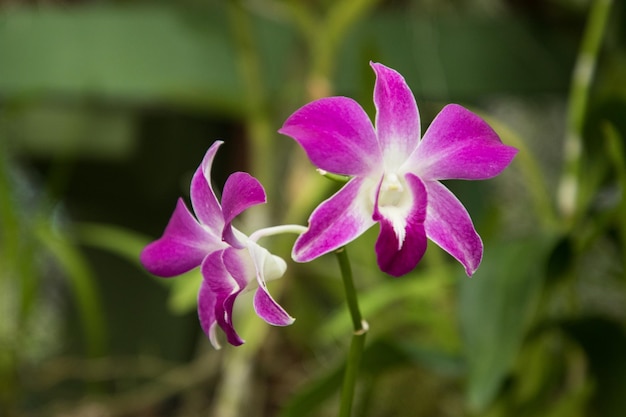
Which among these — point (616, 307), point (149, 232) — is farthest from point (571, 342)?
point (149, 232)

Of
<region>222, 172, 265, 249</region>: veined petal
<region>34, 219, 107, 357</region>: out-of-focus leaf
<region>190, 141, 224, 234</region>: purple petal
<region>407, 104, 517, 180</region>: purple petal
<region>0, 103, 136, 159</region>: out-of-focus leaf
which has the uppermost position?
<region>407, 104, 517, 180</region>: purple petal

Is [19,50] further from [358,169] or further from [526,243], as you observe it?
[358,169]

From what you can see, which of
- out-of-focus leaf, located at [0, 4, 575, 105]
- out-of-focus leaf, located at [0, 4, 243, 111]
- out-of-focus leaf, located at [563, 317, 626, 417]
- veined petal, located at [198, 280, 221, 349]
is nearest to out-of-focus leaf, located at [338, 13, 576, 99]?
out-of-focus leaf, located at [0, 4, 575, 105]

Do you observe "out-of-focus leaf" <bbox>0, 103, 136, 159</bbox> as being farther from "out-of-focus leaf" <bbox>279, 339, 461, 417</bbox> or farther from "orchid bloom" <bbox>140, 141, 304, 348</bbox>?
"orchid bloom" <bbox>140, 141, 304, 348</bbox>

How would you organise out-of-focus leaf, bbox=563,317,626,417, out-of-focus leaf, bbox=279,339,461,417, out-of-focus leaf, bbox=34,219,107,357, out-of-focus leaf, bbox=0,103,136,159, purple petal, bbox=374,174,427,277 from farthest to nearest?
out-of-focus leaf, bbox=0,103,136,159, out-of-focus leaf, bbox=34,219,107,357, out-of-focus leaf, bbox=563,317,626,417, out-of-focus leaf, bbox=279,339,461,417, purple petal, bbox=374,174,427,277

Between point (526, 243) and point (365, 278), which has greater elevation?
point (526, 243)

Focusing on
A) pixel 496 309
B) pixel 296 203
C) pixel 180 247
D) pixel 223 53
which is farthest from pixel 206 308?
pixel 223 53

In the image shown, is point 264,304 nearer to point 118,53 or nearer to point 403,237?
point 403,237
